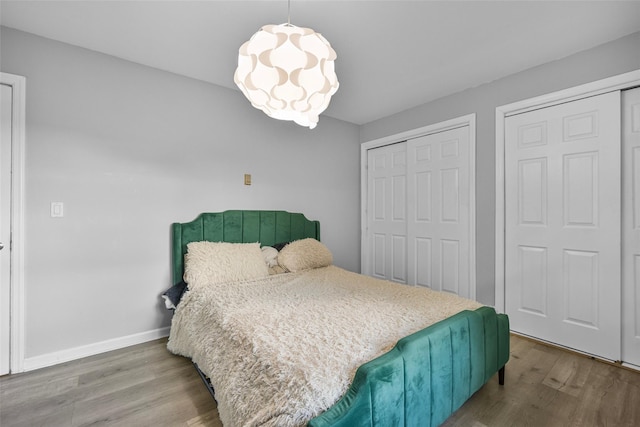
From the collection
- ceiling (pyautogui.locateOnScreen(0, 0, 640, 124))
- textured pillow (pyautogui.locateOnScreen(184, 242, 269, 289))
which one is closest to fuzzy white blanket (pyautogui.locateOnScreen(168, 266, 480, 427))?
textured pillow (pyautogui.locateOnScreen(184, 242, 269, 289))

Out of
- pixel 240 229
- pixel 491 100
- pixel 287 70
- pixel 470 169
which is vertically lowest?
pixel 240 229

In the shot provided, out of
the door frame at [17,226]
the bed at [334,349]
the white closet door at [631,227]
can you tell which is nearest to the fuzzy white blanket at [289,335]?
the bed at [334,349]

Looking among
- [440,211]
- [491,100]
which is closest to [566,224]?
[440,211]

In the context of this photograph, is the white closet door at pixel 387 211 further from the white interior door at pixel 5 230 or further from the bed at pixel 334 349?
the white interior door at pixel 5 230

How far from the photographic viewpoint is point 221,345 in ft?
4.89

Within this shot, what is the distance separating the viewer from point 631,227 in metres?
1.99

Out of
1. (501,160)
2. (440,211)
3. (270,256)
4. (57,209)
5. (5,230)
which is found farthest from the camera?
(440,211)

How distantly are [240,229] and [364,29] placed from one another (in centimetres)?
205

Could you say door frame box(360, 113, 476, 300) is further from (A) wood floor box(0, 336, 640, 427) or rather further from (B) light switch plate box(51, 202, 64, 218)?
(B) light switch plate box(51, 202, 64, 218)

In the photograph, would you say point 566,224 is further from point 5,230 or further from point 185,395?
point 5,230

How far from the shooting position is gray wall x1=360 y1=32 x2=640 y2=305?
205cm

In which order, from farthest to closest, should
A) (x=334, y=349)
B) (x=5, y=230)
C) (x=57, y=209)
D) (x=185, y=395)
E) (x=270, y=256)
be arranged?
1. (x=270, y=256)
2. (x=57, y=209)
3. (x=5, y=230)
4. (x=185, y=395)
5. (x=334, y=349)

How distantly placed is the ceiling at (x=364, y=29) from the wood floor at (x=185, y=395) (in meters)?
2.42

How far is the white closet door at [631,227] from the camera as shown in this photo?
6.48ft
